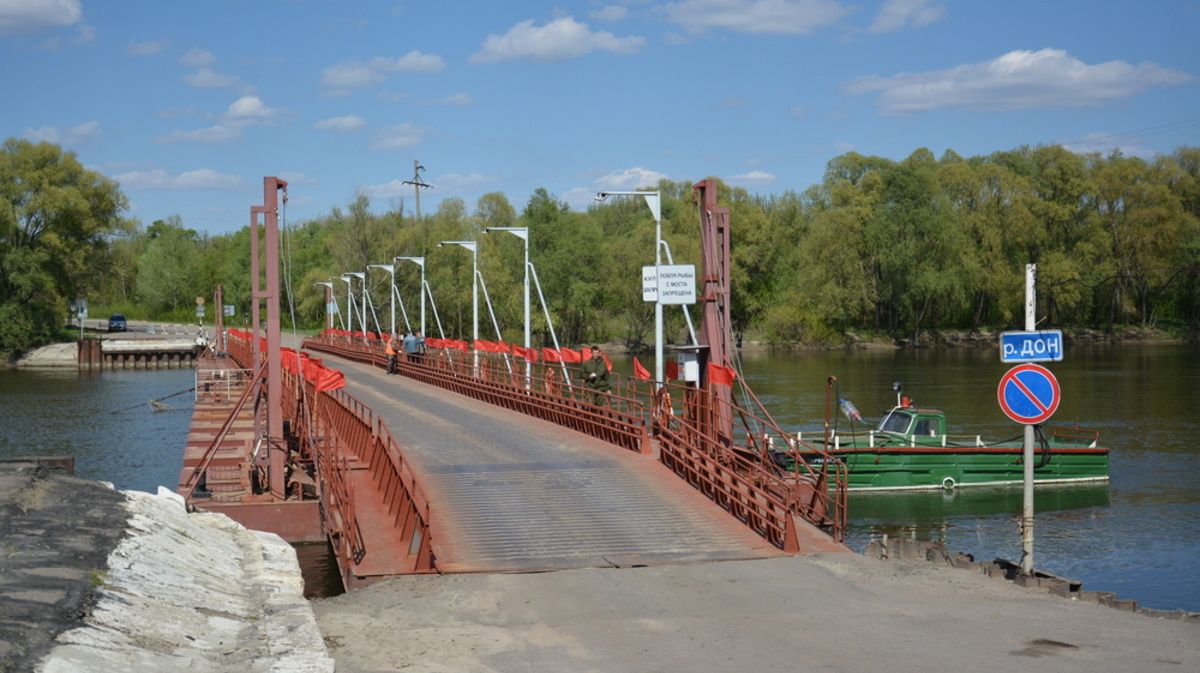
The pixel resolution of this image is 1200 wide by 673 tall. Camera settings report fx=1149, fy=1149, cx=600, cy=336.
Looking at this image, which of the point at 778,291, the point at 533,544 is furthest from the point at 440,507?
the point at 778,291

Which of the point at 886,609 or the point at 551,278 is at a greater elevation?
the point at 551,278

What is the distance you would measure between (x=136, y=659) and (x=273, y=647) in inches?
61.6

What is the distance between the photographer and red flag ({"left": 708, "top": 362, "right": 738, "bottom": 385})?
20.0 metres

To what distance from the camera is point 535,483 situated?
18.6 metres

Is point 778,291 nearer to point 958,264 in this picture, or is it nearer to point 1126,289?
point 958,264

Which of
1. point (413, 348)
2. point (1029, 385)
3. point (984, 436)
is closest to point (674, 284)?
point (1029, 385)

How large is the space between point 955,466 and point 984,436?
10385mm

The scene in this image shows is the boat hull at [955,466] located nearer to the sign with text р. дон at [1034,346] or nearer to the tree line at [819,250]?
the sign with text р. дон at [1034,346]

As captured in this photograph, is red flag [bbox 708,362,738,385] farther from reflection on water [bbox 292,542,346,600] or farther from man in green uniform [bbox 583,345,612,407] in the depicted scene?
reflection on water [bbox 292,542,346,600]

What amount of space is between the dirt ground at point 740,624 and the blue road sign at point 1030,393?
210cm

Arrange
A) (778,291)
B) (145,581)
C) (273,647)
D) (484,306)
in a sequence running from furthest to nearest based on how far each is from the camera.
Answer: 1. (778,291)
2. (484,306)
3. (145,581)
4. (273,647)

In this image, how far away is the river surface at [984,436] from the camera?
2597cm

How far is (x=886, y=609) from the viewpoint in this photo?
12500 mm

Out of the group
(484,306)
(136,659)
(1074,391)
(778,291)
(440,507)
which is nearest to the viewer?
(136,659)
